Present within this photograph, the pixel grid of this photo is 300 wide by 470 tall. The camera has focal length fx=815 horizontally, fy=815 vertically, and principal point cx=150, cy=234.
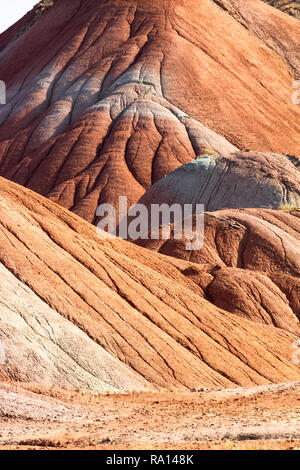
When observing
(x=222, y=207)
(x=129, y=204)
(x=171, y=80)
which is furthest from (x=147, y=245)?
(x=171, y=80)

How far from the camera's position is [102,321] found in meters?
28.2

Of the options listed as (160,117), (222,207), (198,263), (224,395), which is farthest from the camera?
(160,117)

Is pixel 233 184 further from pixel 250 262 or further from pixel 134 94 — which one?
pixel 134 94

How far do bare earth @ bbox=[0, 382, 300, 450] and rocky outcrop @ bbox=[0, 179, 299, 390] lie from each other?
1.51 m

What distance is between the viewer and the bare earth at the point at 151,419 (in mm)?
16219

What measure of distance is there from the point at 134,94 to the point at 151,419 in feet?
188

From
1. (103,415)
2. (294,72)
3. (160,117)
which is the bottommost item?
(103,415)

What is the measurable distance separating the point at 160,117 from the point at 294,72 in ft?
85.6

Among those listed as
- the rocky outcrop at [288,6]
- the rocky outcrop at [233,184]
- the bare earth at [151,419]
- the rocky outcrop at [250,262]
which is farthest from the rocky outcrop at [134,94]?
the bare earth at [151,419]

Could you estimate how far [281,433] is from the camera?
16.0 m

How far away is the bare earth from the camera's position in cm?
1622

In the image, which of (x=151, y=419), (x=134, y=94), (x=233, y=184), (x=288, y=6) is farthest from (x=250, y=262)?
(x=288, y=6)

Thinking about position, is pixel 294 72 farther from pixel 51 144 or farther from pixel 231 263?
pixel 231 263

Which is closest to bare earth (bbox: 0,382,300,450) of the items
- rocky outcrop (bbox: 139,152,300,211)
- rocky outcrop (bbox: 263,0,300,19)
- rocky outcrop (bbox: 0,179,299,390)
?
rocky outcrop (bbox: 0,179,299,390)
